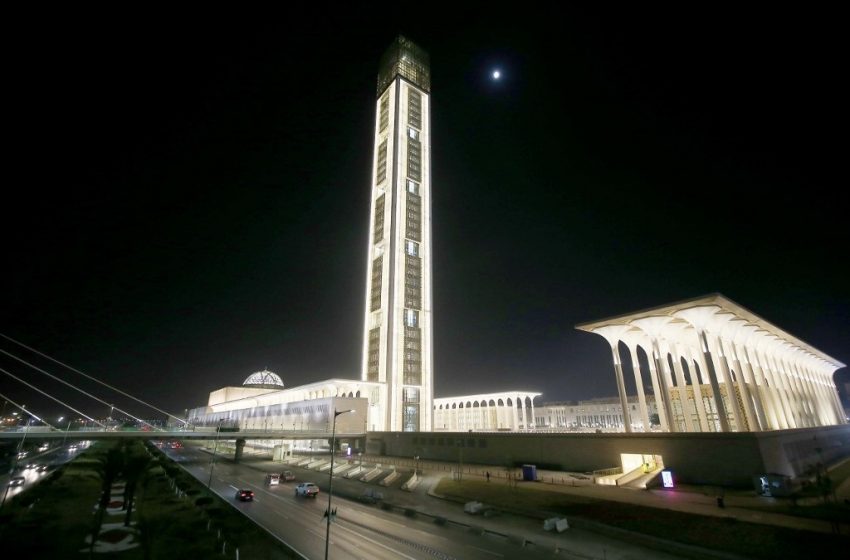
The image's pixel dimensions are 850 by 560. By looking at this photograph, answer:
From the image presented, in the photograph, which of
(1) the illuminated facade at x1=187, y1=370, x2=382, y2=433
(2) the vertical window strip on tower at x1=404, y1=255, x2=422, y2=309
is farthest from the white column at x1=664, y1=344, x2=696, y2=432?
(1) the illuminated facade at x1=187, y1=370, x2=382, y2=433

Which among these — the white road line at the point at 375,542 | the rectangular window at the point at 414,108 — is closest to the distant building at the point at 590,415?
the rectangular window at the point at 414,108

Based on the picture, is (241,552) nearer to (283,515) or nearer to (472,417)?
(283,515)

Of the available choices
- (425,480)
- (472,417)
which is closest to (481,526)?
(425,480)

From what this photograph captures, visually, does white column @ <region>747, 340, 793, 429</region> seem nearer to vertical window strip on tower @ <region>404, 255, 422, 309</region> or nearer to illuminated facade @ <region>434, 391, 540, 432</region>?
illuminated facade @ <region>434, 391, 540, 432</region>

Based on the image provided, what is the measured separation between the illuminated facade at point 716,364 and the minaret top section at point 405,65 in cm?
10114

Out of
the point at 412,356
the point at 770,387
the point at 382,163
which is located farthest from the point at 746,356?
the point at 382,163

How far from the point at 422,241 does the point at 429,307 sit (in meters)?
18.1

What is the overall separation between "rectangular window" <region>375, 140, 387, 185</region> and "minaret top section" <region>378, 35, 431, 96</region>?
23.0 metres

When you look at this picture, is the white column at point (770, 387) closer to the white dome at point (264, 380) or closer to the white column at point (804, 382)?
the white column at point (804, 382)

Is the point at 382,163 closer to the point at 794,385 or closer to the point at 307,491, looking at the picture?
the point at 307,491

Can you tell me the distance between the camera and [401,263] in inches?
4092

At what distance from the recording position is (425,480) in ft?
167

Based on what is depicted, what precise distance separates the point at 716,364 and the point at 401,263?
67.2 meters

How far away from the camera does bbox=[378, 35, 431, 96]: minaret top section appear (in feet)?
423
